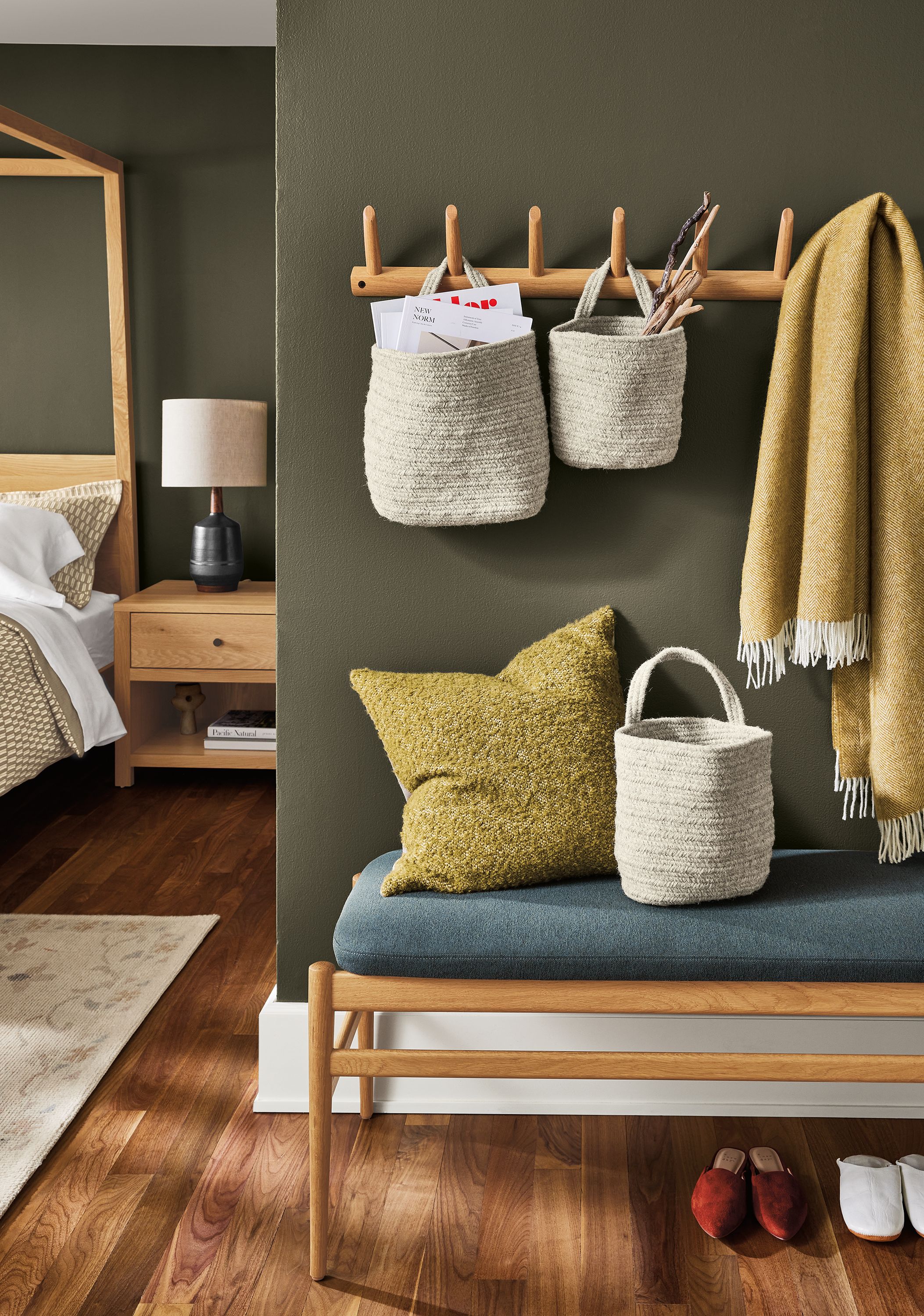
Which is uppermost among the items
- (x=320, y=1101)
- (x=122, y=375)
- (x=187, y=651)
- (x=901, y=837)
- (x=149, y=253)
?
(x=149, y=253)

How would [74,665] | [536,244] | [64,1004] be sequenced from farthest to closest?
[74,665], [64,1004], [536,244]

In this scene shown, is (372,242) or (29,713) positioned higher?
(372,242)

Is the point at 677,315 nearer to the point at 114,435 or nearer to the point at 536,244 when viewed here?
the point at 536,244

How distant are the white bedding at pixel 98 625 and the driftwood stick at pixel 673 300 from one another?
2.32 m

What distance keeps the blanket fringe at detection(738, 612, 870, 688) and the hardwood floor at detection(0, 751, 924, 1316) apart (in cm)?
79

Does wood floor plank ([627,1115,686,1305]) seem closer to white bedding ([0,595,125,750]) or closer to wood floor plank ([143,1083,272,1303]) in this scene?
wood floor plank ([143,1083,272,1303])

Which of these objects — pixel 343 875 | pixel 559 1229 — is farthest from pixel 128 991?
pixel 559 1229

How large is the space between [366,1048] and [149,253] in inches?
120

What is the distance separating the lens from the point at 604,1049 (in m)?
1.78

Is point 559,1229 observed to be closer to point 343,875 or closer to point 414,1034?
point 414,1034

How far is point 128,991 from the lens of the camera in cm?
218

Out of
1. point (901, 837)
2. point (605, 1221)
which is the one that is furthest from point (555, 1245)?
point (901, 837)

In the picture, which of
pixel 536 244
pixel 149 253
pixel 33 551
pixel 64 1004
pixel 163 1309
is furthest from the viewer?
pixel 149 253

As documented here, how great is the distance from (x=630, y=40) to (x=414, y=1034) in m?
1.64
